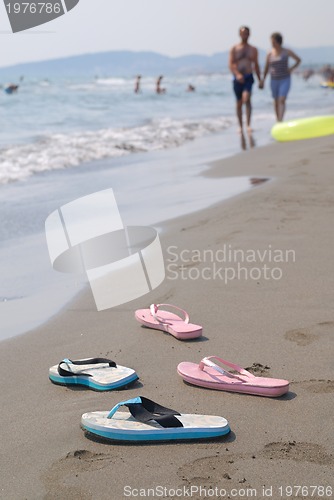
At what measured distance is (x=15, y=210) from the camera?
6.99m

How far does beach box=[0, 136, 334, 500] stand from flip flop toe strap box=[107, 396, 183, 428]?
0.35 feet

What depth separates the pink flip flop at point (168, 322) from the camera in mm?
3332

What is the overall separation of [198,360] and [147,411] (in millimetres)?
661

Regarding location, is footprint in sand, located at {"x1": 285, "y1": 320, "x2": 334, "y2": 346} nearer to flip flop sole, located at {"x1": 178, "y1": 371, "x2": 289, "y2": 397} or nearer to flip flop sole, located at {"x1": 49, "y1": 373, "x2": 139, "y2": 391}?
flip flop sole, located at {"x1": 178, "y1": 371, "x2": 289, "y2": 397}

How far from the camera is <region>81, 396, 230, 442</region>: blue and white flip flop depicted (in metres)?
2.37

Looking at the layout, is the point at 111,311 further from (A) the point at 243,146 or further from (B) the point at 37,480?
(A) the point at 243,146

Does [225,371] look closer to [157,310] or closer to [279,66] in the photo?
[157,310]

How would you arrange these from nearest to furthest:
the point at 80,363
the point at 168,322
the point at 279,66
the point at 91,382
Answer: the point at 91,382 → the point at 80,363 → the point at 168,322 → the point at 279,66

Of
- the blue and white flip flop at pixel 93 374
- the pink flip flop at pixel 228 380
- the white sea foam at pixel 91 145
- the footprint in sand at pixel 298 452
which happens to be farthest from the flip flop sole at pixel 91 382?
the white sea foam at pixel 91 145

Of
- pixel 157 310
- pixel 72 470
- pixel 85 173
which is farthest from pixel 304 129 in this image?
pixel 72 470

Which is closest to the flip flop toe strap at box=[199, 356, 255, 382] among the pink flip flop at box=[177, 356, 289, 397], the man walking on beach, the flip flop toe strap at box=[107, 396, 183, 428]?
the pink flip flop at box=[177, 356, 289, 397]

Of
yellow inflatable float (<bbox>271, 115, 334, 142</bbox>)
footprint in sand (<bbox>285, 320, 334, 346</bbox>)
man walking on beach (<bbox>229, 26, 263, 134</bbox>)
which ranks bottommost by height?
yellow inflatable float (<bbox>271, 115, 334, 142</bbox>)

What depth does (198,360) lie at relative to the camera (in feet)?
10.2

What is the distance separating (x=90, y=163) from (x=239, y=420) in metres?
8.58
